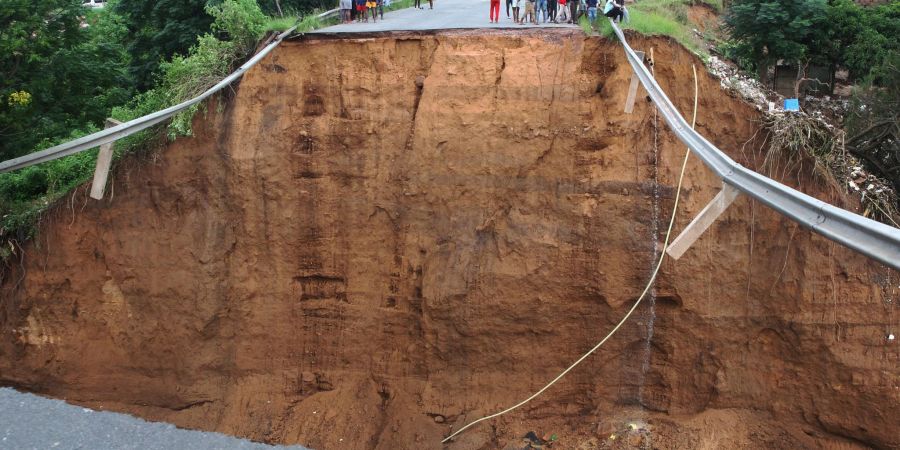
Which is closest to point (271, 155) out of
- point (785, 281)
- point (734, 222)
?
point (734, 222)

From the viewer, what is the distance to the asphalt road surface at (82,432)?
9.39 metres

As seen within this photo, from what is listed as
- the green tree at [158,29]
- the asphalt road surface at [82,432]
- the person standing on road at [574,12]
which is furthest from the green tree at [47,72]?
the person standing on road at [574,12]

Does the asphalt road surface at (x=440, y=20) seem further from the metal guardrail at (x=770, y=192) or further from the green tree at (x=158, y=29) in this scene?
the green tree at (x=158, y=29)

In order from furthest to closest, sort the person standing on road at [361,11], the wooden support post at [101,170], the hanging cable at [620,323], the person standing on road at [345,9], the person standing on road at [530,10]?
1. the person standing on road at [361,11]
2. the person standing on road at [345,9]
3. the person standing on road at [530,10]
4. the wooden support post at [101,170]
5. the hanging cable at [620,323]

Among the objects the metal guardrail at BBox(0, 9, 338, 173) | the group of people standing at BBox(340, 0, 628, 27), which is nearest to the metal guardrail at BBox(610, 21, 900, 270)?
the group of people standing at BBox(340, 0, 628, 27)

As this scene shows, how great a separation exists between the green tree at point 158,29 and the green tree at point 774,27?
35.2ft

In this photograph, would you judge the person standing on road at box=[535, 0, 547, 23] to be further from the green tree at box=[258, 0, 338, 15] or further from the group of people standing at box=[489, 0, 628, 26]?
the green tree at box=[258, 0, 338, 15]

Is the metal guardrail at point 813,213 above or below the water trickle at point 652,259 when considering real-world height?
above

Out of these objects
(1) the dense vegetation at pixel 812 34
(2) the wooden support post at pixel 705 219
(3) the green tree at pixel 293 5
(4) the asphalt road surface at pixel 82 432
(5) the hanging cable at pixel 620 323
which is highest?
(3) the green tree at pixel 293 5

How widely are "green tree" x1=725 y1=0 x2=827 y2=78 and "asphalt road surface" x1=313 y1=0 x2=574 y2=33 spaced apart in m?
4.20

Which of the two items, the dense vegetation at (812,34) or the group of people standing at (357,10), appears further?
the dense vegetation at (812,34)

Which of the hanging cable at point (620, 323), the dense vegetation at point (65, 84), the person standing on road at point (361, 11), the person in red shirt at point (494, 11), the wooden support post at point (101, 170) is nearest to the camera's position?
the hanging cable at point (620, 323)

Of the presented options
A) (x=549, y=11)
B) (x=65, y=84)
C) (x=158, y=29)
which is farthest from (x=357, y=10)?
(x=158, y=29)

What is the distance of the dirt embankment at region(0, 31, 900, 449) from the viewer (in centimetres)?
921
